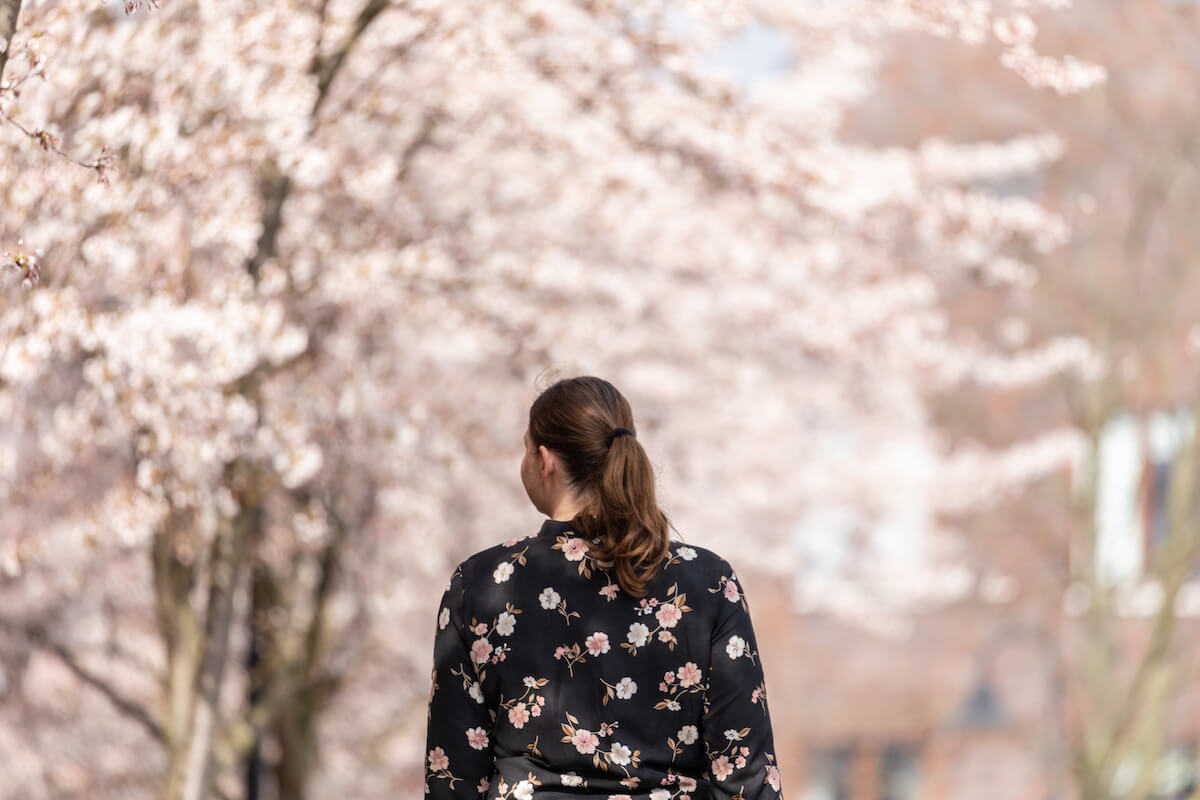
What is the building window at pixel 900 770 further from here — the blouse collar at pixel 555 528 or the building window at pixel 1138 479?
the blouse collar at pixel 555 528

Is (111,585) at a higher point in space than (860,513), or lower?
lower

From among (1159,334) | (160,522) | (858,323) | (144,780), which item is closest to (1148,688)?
(1159,334)

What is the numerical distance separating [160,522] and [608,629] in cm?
309

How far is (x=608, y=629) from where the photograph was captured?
2.52 meters

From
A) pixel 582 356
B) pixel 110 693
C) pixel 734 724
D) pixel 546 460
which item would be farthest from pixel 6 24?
pixel 582 356

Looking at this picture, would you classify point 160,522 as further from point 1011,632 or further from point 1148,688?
point 1011,632

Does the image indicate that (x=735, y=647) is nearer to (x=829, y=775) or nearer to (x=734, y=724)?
(x=734, y=724)

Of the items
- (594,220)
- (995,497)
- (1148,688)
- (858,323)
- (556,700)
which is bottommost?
(556,700)

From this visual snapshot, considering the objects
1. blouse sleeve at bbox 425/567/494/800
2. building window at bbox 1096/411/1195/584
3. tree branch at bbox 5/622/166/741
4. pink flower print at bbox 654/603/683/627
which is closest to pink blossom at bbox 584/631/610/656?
pink flower print at bbox 654/603/683/627

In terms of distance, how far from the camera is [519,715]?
251 cm

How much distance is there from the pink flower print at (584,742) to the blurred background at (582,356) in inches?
23.0

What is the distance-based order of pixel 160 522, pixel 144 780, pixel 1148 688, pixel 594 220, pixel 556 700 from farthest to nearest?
pixel 1148 688 < pixel 144 780 < pixel 594 220 < pixel 160 522 < pixel 556 700

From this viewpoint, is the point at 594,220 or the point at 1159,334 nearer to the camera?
the point at 594,220

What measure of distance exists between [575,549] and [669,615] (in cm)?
21
